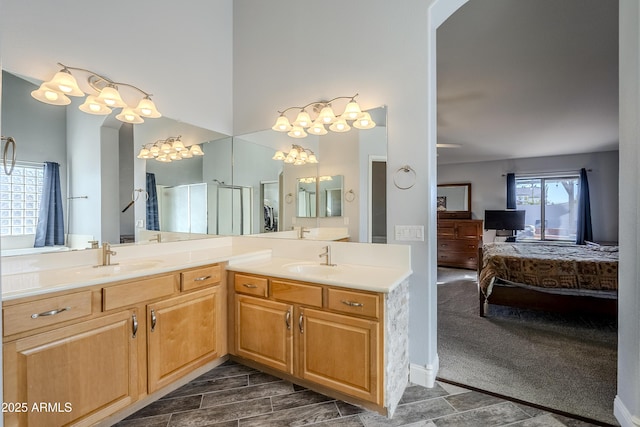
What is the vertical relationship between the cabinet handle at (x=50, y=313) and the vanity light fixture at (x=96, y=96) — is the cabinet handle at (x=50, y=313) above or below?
below

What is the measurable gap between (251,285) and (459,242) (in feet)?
17.9

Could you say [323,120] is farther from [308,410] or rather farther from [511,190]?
[511,190]

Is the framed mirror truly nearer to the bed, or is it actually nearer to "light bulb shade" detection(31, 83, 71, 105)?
the bed

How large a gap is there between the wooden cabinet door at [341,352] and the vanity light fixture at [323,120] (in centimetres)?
143

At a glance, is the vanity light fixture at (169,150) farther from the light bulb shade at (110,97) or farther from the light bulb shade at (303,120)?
the light bulb shade at (303,120)

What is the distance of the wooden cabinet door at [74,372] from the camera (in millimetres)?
1359

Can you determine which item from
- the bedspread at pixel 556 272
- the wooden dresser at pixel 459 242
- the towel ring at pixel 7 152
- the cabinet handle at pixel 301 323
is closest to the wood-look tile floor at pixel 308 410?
the cabinet handle at pixel 301 323

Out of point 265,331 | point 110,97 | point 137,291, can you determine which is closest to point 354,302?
point 265,331

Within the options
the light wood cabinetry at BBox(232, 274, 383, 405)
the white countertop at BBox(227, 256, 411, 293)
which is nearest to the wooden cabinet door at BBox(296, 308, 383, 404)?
the light wood cabinetry at BBox(232, 274, 383, 405)

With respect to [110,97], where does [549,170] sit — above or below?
above

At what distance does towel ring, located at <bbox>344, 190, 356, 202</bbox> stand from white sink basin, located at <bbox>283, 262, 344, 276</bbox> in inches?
22.0

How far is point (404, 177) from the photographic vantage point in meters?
2.17

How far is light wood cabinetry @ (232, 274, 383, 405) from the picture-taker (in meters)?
1.74

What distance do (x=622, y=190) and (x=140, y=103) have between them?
3.22 meters
